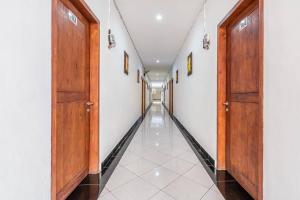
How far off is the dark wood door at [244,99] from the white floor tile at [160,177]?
33.7 inches

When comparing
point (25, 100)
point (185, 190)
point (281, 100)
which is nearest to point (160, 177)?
point (185, 190)

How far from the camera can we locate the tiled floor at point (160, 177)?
1757mm

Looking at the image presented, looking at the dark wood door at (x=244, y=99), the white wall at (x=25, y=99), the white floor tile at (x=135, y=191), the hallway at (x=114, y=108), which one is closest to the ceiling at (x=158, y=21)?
the hallway at (x=114, y=108)

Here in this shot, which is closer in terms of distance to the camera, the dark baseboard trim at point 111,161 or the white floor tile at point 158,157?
the dark baseboard trim at point 111,161

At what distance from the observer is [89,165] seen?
7.20 feet

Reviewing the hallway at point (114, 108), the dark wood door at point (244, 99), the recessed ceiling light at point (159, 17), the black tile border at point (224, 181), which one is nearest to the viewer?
the hallway at point (114, 108)

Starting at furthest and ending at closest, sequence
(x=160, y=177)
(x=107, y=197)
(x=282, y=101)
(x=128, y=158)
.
Answer: (x=128, y=158) → (x=160, y=177) → (x=107, y=197) → (x=282, y=101)

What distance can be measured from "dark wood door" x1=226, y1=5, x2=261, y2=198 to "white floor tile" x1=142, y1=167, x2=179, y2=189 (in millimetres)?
855

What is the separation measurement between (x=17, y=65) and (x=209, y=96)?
8.28ft

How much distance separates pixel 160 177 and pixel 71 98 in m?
1.55

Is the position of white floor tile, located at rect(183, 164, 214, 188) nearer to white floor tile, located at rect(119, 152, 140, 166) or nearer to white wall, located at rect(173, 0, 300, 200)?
white wall, located at rect(173, 0, 300, 200)

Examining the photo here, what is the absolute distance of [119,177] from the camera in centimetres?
214

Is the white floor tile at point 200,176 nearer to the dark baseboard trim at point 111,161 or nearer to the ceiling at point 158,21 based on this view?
the dark baseboard trim at point 111,161

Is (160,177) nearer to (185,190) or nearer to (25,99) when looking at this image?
(185,190)
